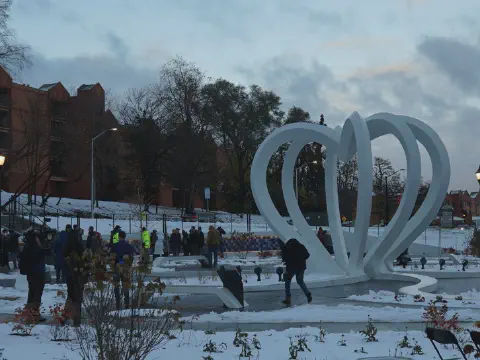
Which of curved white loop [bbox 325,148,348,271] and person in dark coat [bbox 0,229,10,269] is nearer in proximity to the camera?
curved white loop [bbox 325,148,348,271]

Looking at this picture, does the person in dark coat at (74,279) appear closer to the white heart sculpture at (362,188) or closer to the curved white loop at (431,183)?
the white heart sculpture at (362,188)

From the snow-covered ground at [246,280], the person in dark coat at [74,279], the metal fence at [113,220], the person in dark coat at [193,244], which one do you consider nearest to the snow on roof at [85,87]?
the metal fence at [113,220]

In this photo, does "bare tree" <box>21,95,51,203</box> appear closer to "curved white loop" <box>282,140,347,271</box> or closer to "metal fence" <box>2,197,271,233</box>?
"metal fence" <box>2,197,271,233</box>

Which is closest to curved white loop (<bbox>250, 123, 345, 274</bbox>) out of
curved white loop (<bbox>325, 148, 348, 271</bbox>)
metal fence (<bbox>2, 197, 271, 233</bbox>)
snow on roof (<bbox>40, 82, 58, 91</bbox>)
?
curved white loop (<bbox>325, 148, 348, 271</bbox>)

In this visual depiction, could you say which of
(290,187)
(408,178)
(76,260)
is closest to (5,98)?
(290,187)

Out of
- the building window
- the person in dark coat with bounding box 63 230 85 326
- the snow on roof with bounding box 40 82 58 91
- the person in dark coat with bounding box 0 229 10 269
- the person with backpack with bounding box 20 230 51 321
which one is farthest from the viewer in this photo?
the snow on roof with bounding box 40 82 58 91

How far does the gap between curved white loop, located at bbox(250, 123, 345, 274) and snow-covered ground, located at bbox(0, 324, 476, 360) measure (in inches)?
457

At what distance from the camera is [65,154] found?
202ft

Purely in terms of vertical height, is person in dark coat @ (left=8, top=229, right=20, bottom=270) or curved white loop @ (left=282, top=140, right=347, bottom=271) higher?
curved white loop @ (left=282, top=140, right=347, bottom=271)

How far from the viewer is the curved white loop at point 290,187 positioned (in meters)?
22.5

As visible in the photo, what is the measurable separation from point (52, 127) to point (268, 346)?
57.6 meters

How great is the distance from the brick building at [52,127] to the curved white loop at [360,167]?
123 feet

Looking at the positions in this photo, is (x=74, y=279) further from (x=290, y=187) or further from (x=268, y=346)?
(x=290, y=187)

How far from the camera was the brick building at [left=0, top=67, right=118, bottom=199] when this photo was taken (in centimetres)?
5819
